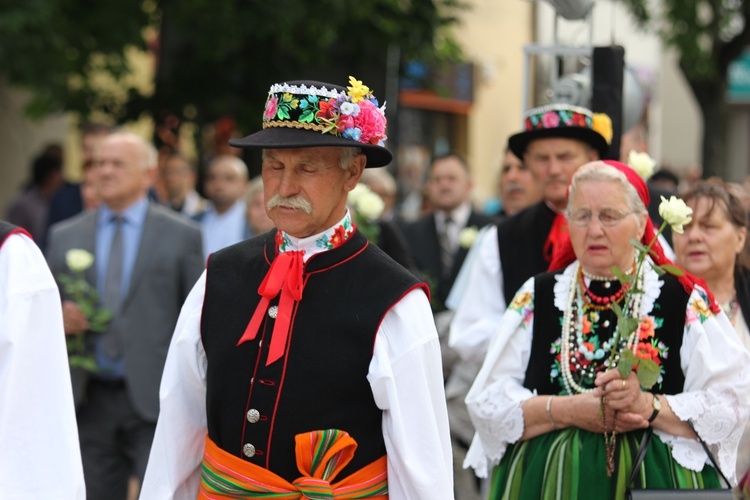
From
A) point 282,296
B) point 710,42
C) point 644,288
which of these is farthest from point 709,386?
point 710,42

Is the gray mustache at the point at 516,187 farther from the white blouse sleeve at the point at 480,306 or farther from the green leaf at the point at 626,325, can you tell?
the green leaf at the point at 626,325

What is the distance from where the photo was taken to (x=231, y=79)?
13.4 meters

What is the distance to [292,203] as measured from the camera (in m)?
4.08

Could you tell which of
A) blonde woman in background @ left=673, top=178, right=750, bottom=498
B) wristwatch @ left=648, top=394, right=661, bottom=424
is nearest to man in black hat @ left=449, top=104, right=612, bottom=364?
blonde woman in background @ left=673, top=178, right=750, bottom=498

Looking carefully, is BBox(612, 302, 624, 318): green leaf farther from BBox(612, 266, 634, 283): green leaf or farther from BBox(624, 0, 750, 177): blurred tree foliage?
BBox(624, 0, 750, 177): blurred tree foliage

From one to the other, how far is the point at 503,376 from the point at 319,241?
1200 mm

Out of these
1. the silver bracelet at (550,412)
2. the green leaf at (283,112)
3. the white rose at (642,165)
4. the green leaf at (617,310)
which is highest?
the green leaf at (283,112)

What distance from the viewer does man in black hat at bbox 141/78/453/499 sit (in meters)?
4.02

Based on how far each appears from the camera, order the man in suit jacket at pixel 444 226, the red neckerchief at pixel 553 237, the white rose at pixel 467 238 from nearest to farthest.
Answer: the red neckerchief at pixel 553 237, the white rose at pixel 467 238, the man in suit jacket at pixel 444 226

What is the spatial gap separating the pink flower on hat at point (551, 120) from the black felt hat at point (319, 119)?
2167 mm

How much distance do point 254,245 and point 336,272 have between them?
13.5 inches

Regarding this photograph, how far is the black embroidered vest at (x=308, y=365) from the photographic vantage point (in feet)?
13.3

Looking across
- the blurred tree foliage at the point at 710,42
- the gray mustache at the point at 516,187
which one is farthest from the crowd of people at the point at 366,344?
the blurred tree foliage at the point at 710,42

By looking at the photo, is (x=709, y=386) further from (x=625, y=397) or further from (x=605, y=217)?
(x=605, y=217)
